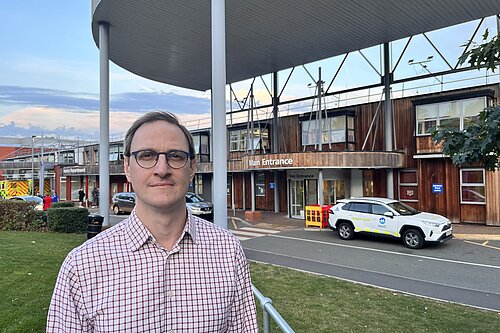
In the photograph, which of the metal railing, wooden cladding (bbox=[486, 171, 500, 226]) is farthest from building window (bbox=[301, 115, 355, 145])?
the metal railing

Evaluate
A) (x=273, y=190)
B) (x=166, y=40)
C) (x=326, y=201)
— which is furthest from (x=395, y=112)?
(x=166, y=40)

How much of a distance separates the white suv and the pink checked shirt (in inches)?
502

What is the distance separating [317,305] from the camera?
670 centimetres

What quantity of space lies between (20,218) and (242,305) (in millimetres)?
16188

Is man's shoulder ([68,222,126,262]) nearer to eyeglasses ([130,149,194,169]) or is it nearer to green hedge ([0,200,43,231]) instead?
eyeglasses ([130,149,194,169])

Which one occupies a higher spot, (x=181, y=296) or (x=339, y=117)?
(x=339, y=117)

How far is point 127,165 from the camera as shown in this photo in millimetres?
1787

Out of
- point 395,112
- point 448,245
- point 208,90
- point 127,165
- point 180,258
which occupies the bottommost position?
point 448,245

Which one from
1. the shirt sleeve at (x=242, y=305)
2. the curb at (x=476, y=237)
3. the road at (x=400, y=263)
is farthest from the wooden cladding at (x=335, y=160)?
the shirt sleeve at (x=242, y=305)

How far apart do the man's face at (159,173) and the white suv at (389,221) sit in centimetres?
1300

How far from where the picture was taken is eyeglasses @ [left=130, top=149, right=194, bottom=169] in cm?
168

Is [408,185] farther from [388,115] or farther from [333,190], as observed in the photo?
[333,190]

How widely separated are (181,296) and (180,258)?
0.16 metres

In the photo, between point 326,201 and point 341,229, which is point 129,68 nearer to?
point 326,201
